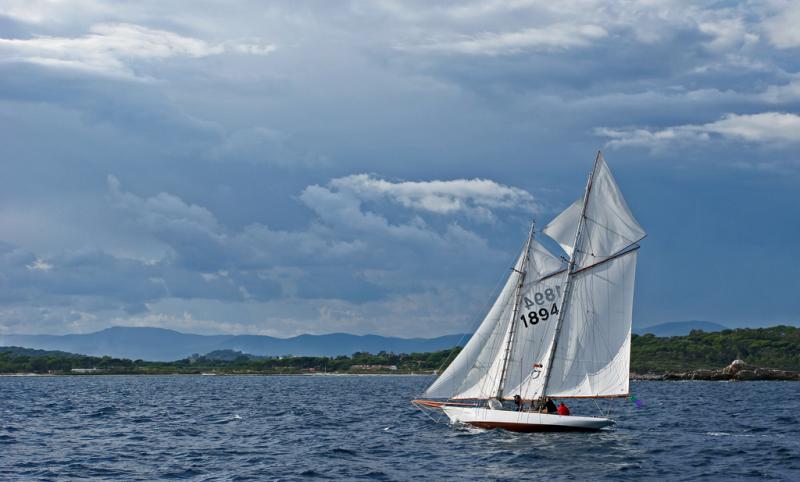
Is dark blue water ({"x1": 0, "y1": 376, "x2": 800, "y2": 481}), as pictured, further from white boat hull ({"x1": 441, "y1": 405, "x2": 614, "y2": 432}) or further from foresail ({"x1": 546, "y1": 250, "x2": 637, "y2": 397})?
foresail ({"x1": 546, "y1": 250, "x2": 637, "y2": 397})

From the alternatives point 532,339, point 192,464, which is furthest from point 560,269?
point 192,464

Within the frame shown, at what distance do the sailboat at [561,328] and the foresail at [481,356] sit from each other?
8 centimetres

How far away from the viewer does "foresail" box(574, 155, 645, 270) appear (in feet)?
225

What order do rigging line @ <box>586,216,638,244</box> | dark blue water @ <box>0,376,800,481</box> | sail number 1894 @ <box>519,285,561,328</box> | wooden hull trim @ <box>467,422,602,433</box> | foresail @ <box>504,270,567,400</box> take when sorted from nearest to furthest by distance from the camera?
1. dark blue water @ <box>0,376,800,481</box>
2. wooden hull trim @ <box>467,422,602,433</box>
3. rigging line @ <box>586,216,638,244</box>
4. foresail @ <box>504,270,567,400</box>
5. sail number 1894 @ <box>519,285,561,328</box>

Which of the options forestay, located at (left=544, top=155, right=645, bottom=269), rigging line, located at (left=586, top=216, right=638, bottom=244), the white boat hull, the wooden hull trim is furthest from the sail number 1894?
the wooden hull trim

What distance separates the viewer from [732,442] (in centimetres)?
6756

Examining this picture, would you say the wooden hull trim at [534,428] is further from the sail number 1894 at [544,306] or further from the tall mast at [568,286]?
the sail number 1894 at [544,306]

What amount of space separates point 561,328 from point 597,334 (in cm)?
295

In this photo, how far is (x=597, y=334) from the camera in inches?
2726

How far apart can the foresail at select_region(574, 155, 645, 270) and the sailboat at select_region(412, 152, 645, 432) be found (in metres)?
0.08

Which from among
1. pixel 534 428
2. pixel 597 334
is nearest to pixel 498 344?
pixel 534 428

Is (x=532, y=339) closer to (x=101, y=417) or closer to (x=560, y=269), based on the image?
(x=560, y=269)

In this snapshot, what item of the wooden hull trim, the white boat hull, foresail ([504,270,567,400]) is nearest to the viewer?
the white boat hull

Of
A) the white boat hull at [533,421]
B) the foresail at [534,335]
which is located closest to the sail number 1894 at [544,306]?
the foresail at [534,335]
